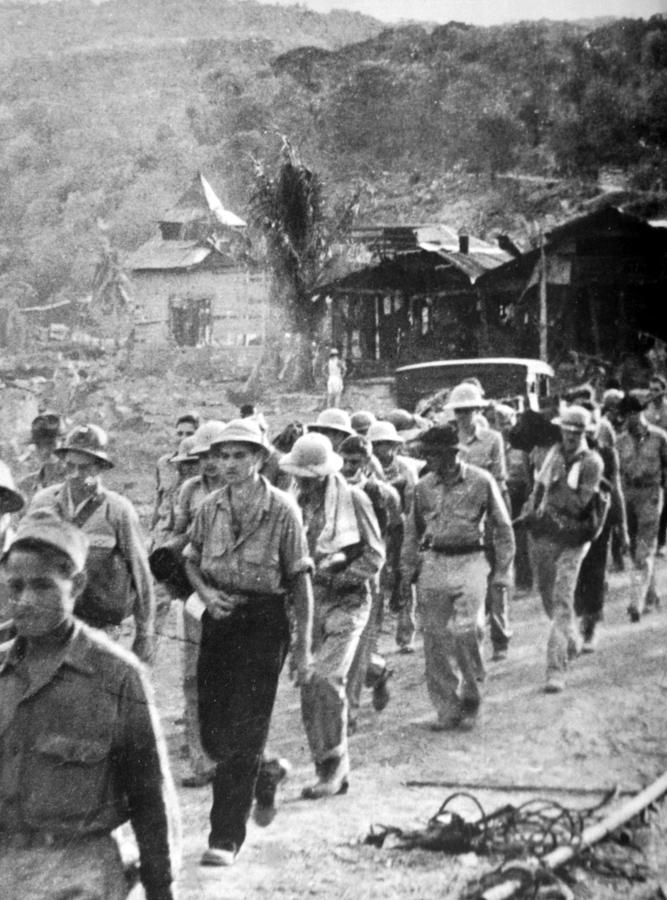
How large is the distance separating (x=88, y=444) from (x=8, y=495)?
0.37 meters

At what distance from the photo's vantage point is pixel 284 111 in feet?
15.0

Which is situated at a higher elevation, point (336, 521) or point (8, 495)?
point (8, 495)

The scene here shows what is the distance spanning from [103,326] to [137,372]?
0.24m

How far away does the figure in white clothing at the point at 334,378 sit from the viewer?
197 inches

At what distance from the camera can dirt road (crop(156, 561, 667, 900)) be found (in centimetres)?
323

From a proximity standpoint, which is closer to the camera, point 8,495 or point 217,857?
point 217,857

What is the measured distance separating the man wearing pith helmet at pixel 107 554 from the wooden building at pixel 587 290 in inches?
108

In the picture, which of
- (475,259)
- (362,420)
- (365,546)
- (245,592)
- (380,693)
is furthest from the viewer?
(362,420)

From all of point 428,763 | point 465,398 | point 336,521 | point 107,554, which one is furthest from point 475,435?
point 107,554

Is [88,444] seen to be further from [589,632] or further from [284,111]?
[589,632]

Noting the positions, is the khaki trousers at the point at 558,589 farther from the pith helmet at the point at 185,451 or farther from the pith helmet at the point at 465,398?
the pith helmet at the point at 185,451

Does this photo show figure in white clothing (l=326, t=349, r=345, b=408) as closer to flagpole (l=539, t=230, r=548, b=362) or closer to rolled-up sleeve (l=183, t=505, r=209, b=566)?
flagpole (l=539, t=230, r=548, b=362)

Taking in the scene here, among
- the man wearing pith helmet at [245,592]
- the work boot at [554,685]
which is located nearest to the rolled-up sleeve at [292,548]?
the man wearing pith helmet at [245,592]

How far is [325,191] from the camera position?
4.48m
